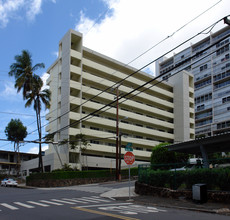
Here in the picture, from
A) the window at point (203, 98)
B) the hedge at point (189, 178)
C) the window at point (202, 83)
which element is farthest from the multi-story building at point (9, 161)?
the hedge at point (189, 178)

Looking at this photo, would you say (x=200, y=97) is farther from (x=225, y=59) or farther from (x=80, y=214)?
(x=80, y=214)

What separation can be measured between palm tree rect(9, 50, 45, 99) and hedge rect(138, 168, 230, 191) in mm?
26684

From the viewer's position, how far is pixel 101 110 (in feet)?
169

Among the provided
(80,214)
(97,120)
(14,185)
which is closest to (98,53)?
(97,120)

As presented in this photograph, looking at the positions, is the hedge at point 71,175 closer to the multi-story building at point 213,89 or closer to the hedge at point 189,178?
the hedge at point 189,178

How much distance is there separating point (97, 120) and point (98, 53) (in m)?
12.7

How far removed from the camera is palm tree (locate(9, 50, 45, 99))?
40.8 meters

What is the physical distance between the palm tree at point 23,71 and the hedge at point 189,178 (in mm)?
26684

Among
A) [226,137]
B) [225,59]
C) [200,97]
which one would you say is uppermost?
[225,59]

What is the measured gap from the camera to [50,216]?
10.2m

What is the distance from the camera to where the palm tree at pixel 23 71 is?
134 ft

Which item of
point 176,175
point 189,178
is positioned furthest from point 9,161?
point 189,178

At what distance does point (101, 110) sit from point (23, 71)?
15.3 meters

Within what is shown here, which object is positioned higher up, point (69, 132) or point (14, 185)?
point (69, 132)
